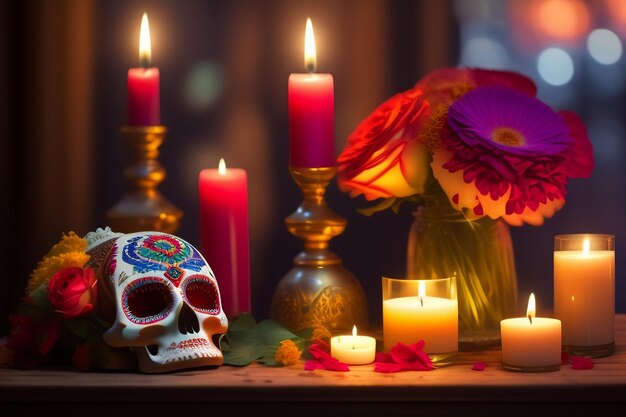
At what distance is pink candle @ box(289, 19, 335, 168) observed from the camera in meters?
1.27

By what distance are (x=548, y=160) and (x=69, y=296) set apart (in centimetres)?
57

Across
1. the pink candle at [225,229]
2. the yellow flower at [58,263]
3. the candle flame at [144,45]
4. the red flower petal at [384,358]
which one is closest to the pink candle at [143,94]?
the candle flame at [144,45]

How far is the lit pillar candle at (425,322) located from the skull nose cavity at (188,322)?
0.22 m

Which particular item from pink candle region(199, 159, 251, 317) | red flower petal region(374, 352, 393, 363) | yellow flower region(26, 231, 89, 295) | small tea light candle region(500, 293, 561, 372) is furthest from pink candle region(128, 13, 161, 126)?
small tea light candle region(500, 293, 561, 372)

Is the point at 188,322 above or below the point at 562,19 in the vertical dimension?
below

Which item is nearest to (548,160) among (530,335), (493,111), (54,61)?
(493,111)

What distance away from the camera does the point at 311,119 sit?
50.2 inches

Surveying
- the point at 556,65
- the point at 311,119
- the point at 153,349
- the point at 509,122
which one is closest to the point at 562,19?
the point at 556,65

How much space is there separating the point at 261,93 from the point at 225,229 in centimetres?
29

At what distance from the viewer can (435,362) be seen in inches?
44.6

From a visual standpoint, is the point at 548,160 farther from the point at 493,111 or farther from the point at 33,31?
the point at 33,31

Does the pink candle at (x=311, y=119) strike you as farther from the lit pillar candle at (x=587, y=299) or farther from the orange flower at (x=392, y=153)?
the lit pillar candle at (x=587, y=299)

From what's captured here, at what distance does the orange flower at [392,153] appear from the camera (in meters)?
1.22

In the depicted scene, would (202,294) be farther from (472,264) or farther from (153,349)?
(472,264)
